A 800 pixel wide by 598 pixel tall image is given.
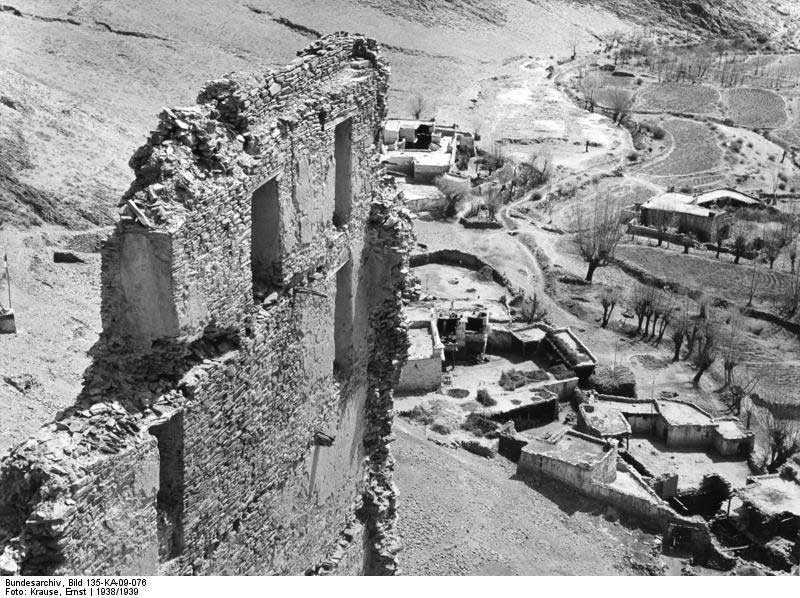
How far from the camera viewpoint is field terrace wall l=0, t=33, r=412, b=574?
10500 mm

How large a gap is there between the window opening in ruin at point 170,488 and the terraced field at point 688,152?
5339 centimetres

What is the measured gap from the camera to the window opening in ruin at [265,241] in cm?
1316

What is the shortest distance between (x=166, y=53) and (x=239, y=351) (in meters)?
57.6

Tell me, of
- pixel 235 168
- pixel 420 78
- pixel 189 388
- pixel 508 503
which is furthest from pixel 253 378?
pixel 420 78

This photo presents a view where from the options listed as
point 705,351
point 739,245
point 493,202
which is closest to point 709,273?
point 739,245

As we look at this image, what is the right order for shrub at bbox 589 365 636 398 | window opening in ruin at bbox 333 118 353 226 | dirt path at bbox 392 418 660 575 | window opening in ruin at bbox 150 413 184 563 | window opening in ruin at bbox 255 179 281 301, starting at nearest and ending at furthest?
window opening in ruin at bbox 150 413 184 563
window opening in ruin at bbox 255 179 281 301
window opening in ruin at bbox 333 118 353 226
dirt path at bbox 392 418 660 575
shrub at bbox 589 365 636 398

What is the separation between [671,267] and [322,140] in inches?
1450

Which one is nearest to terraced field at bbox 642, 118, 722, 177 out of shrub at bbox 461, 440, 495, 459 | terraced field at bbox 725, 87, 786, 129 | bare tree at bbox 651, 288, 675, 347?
terraced field at bbox 725, 87, 786, 129

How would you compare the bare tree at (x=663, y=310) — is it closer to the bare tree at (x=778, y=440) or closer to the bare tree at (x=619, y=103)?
the bare tree at (x=778, y=440)

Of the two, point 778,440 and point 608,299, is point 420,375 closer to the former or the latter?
point 778,440

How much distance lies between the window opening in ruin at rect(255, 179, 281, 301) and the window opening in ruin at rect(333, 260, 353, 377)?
2.03 meters

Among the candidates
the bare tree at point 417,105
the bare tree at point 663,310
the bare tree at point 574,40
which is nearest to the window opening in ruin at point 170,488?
the bare tree at point 663,310

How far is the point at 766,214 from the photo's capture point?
55406 millimetres

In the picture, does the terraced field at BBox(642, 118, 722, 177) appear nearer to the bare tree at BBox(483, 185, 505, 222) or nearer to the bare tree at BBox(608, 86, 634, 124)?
the bare tree at BBox(608, 86, 634, 124)
